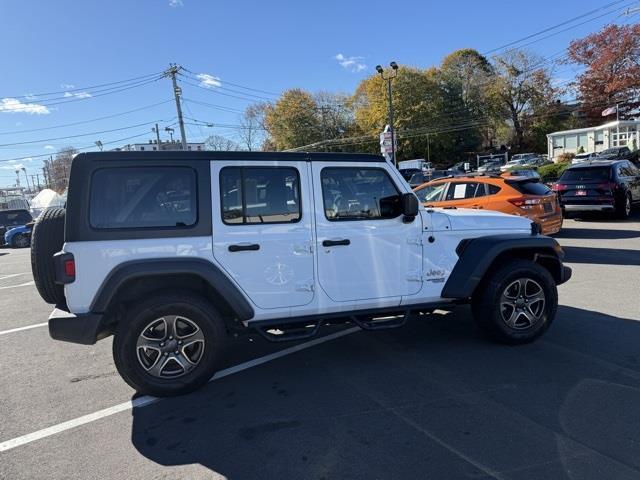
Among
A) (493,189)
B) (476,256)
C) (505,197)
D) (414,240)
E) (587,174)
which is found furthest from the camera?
(587,174)

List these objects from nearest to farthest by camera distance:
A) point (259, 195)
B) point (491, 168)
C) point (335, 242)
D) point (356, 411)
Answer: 1. point (356, 411)
2. point (259, 195)
3. point (335, 242)
4. point (491, 168)

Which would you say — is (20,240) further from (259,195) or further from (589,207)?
(589,207)

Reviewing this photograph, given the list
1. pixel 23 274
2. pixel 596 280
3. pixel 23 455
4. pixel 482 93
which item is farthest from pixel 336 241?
pixel 482 93

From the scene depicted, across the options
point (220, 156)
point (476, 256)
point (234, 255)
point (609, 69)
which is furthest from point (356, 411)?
point (609, 69)

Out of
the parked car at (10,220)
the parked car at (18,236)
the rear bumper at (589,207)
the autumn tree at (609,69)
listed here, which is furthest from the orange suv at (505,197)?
the autumn tree at (609,69)

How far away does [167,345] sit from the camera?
12.7 ft

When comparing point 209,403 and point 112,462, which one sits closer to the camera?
point 112,462

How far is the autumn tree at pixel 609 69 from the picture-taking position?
50.6 meters

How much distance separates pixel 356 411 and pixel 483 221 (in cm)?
233

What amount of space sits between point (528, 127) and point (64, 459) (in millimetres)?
76591

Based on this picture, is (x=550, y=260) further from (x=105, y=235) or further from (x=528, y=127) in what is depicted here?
(x=528, y=127)

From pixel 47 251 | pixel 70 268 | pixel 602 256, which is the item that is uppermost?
pixel 47 251

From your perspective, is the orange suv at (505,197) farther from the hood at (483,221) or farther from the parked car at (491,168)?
the parked car at (491,168)

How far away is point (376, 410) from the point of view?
11.6 ft
